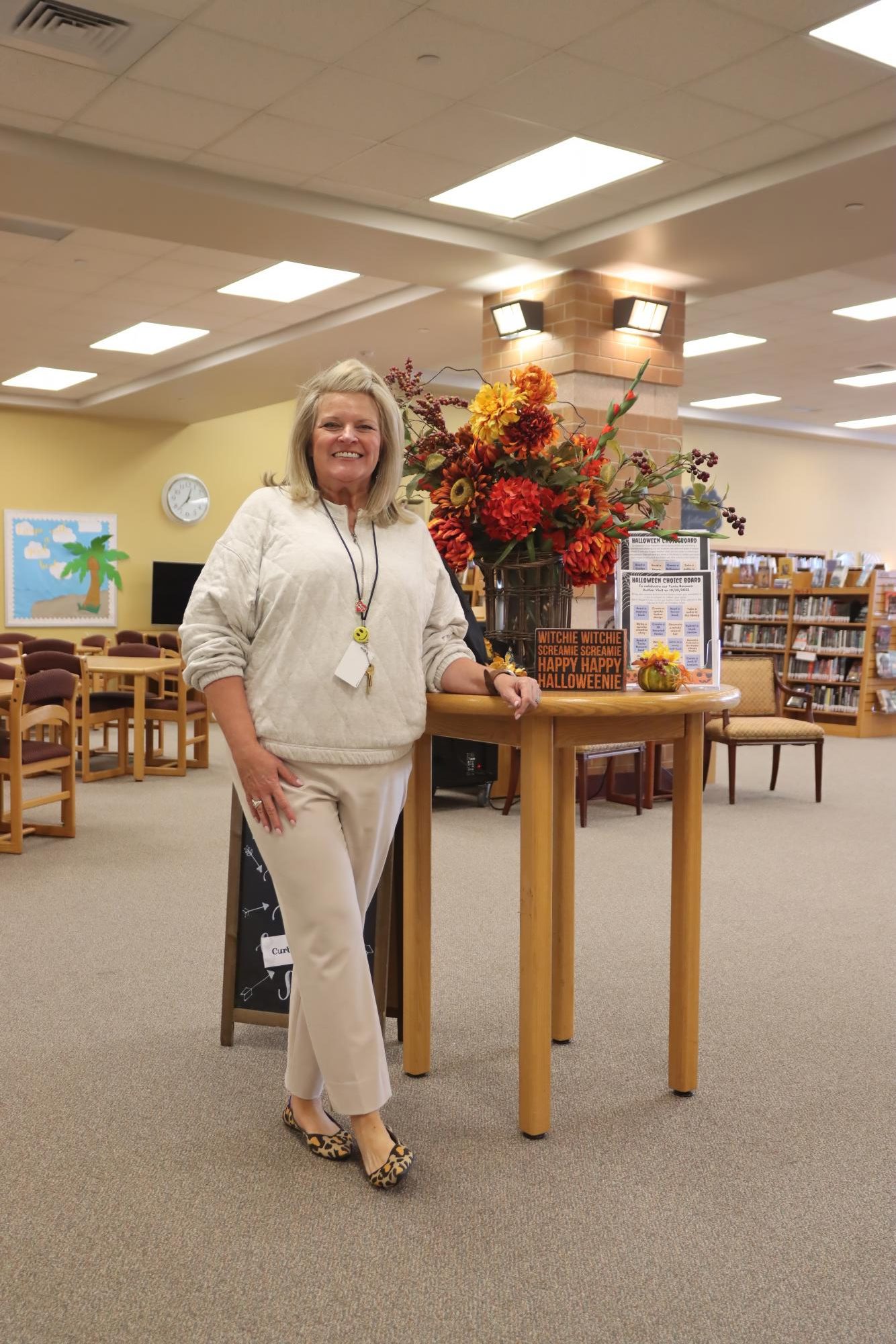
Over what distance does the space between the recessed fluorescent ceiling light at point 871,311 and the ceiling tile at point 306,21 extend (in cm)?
553

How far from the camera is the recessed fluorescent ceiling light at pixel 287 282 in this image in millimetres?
7660

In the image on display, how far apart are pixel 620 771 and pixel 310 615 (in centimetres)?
511

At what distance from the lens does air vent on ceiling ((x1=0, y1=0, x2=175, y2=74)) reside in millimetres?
4145

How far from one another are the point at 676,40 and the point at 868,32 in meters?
0.69

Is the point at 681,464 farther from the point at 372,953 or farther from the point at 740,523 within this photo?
the point at 372,953

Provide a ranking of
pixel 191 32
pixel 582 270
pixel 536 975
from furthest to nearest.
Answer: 1. pixel 582 270
2. pixel 191 32
3. pixel 536 975

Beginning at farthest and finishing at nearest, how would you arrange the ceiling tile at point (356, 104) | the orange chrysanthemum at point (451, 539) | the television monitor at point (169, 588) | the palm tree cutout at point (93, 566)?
1. the television monitor at point (169, 588)
2. the palm tree cutout at point (93, 566)
3. the ceiling tile at point (356, 104)
4. the orange chrysanthemum at point (451, 539)

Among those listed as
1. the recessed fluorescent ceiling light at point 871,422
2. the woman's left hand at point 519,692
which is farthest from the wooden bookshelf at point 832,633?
the woman's left hand at point 519,692

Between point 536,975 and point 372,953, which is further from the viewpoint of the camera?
point 372,953

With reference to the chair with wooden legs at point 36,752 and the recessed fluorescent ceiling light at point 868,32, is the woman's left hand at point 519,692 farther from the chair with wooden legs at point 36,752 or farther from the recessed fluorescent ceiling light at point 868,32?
the chair with wooden legs at point 36,752

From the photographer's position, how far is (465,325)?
28.5 feet

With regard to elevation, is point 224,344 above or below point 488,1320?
above

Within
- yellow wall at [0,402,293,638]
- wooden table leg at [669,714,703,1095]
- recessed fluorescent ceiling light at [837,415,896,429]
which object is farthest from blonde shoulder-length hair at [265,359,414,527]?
recessed fluorescent ceiling light at [837,415,896,429]

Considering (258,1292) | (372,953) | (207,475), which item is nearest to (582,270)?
(372,953)
